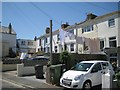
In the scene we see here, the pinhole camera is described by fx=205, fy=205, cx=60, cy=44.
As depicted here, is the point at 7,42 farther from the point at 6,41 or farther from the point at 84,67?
the point at 84,67

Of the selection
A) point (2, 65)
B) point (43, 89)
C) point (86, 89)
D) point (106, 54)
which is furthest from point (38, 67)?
point (106, 54)

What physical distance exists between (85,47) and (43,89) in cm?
1823

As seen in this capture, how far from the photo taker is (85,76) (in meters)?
12.1

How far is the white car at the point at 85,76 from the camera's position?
11.9 metres

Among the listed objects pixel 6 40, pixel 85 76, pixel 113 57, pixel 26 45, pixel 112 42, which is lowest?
pixel 85 76

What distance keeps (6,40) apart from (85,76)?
3812 centimetres

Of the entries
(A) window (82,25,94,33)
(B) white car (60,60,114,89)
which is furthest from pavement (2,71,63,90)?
(A) window (82,25,94,33)

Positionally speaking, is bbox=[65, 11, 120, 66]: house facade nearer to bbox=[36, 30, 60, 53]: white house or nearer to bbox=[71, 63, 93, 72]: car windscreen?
bbox=[36, 30, 60, 53]: white house

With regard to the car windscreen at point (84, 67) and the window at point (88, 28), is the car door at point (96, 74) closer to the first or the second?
the car windscreen at point (84, 67)

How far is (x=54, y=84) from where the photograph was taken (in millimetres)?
14578

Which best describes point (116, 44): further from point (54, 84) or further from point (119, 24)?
point (54, 84)

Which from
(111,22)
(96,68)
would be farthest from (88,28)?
(96,68)

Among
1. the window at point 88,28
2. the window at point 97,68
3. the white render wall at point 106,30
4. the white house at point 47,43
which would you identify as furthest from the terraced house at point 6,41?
the window at point 97,68

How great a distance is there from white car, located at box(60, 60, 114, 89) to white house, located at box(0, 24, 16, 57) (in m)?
33.4
